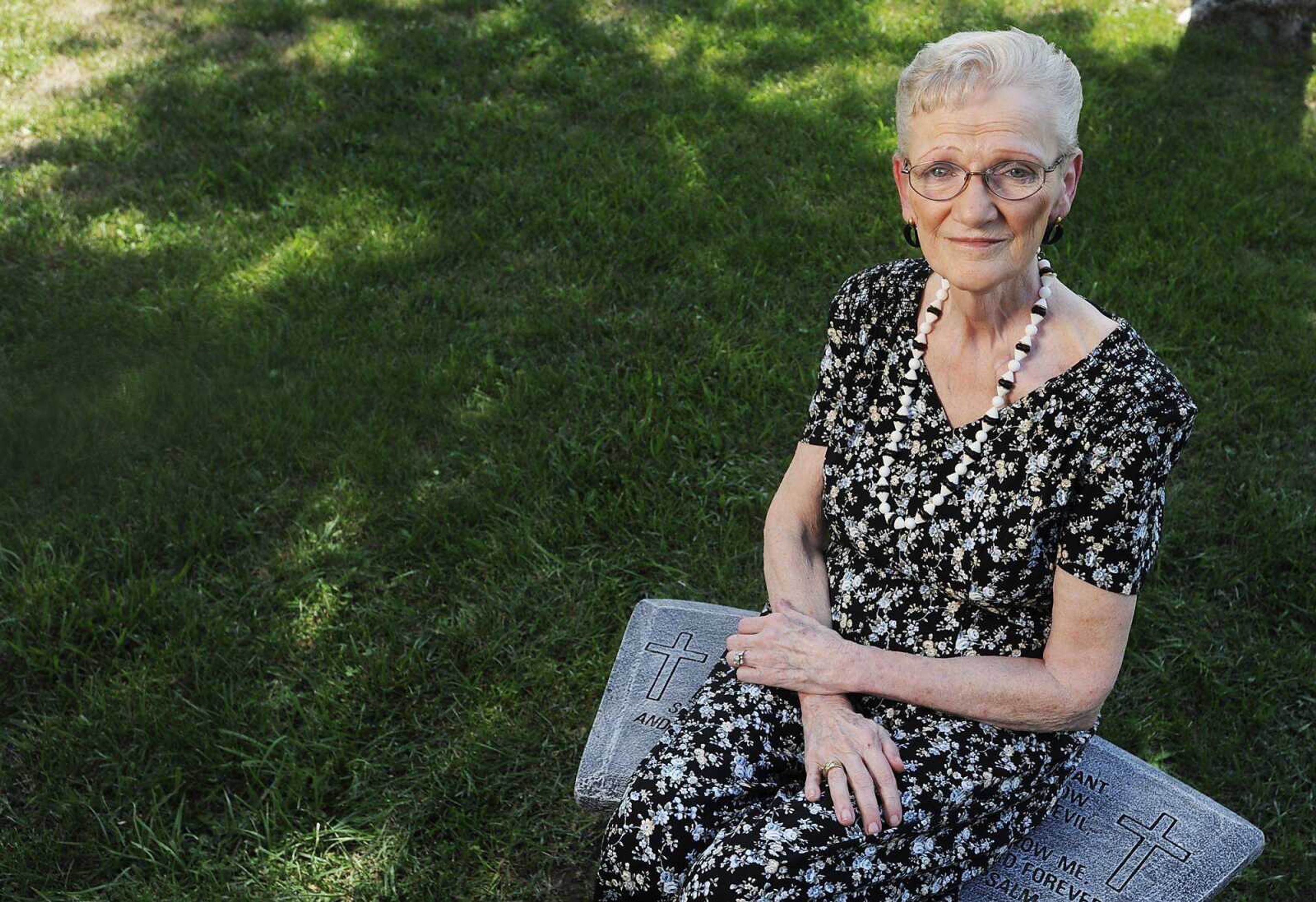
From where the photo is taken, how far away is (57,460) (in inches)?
172

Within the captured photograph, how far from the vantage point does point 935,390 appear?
267 centimetres

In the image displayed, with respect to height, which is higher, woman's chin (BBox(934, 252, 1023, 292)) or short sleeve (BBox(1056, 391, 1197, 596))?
woman's chin (BBox(934, 252, 1023, 292))

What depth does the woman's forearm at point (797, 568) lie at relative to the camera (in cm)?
282

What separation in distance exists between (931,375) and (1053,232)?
15.8 inches

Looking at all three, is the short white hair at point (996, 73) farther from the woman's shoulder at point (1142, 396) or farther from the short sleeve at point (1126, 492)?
A: the short sleeve at point (1126, 492)

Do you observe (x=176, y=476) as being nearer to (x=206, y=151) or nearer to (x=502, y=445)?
(x=502, y=445)

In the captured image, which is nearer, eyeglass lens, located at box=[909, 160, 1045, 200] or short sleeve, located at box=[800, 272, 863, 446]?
eyeglass lens, located at box=[909, 160, 1045, 200]

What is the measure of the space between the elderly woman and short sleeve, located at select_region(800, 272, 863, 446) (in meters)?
0.02

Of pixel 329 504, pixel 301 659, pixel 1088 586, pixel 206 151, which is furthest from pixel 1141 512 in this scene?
pixel 206 151

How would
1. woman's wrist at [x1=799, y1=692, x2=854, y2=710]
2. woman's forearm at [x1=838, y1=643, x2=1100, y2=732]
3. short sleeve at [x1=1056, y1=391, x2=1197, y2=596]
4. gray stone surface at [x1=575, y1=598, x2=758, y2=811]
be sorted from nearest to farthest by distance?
short sleeve at [x1=1056, y1=391, x2=1197, y2=596], woman's forearm at [x1=838, y1=643, x2=1100, y2=732], woman's wrist at [x1=799, y1=692, x2=854, y2=710], gray stone surface at [x1=575, y1=598, x2=758, y2=811]

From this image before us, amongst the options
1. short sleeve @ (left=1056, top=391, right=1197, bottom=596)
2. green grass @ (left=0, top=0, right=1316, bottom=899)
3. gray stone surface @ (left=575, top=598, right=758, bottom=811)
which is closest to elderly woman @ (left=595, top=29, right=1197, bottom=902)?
short sleeve @ (left=1056, top=391, right=1197, bottom=596)

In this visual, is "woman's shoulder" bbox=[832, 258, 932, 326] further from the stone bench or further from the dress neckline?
the stone bench

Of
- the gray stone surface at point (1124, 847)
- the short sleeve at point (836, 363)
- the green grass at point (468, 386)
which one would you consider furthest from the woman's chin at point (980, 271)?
the green grass at point (468, 386)

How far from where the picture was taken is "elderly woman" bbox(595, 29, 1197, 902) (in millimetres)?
2330
